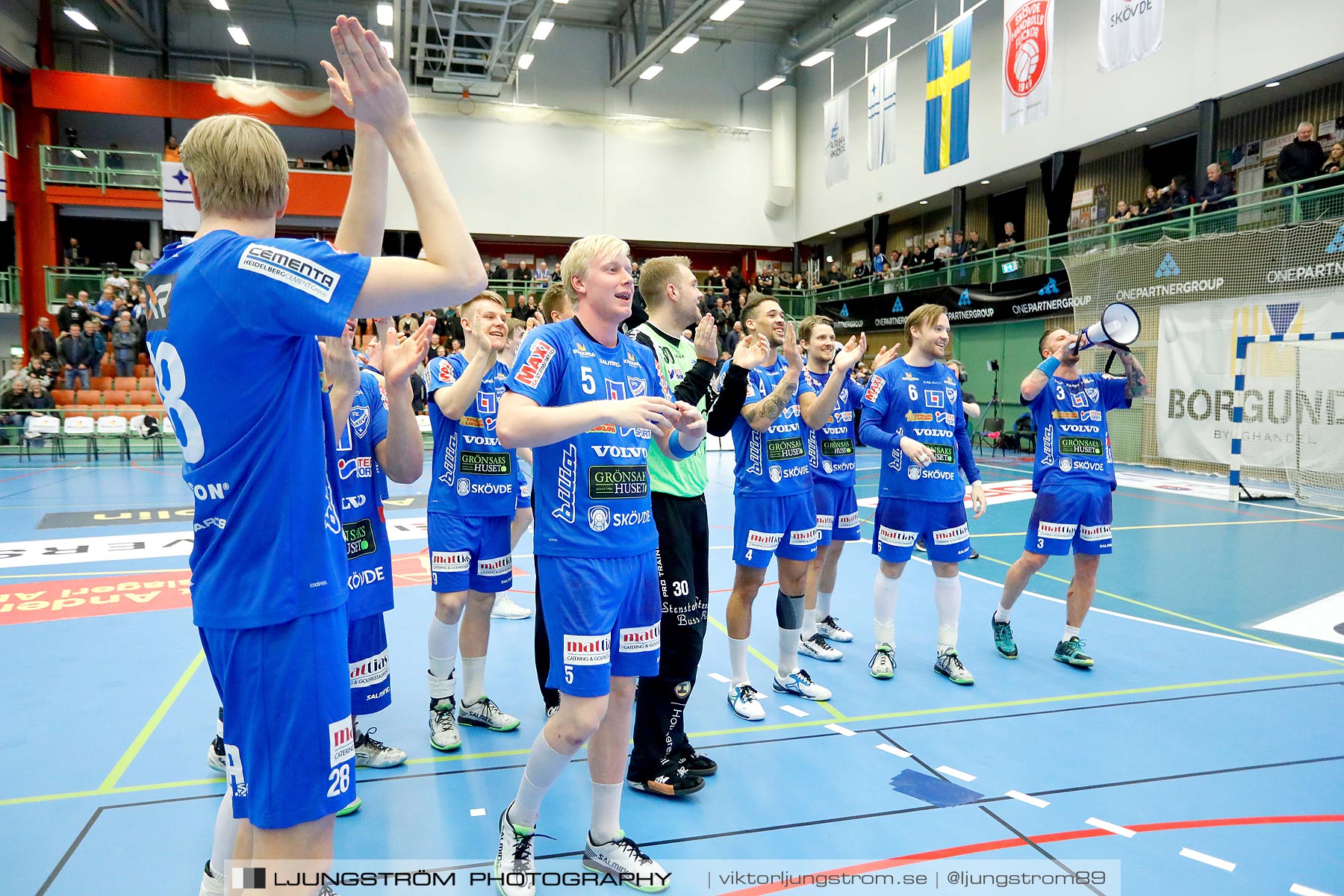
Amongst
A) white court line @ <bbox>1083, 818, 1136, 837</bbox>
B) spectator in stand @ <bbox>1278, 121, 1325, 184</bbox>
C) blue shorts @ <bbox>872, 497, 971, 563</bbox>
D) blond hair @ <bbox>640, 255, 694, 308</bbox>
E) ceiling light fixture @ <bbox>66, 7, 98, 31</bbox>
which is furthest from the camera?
ceiling light fixture @ <bbox>66, 7, 98, 31</bbox>

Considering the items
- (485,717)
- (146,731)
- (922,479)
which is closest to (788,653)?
(922,479)

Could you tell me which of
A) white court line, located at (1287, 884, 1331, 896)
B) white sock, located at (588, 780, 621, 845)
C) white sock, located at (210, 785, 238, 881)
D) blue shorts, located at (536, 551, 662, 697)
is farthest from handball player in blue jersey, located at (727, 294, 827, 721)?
white sock, located at (210, 785, 238, 881)

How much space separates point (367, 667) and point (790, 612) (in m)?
2.42

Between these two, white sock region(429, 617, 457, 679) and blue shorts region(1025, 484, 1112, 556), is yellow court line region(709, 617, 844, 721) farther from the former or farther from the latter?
blue shorts region(1025, 484, 1112, 556)

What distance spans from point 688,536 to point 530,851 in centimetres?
145

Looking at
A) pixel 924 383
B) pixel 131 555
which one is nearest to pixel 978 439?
pixel 924 383

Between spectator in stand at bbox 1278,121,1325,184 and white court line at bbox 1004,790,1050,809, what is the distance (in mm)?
14652

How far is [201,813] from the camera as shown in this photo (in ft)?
11.5

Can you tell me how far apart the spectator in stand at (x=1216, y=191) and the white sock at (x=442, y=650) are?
16285 mm

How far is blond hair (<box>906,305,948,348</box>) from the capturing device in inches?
218

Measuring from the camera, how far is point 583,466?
2.95 metres

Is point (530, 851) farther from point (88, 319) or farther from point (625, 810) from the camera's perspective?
point (88, 319)

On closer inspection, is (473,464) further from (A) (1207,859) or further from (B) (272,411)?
(A) (1207,859)

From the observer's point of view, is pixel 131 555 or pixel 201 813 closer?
pixel 201 813
